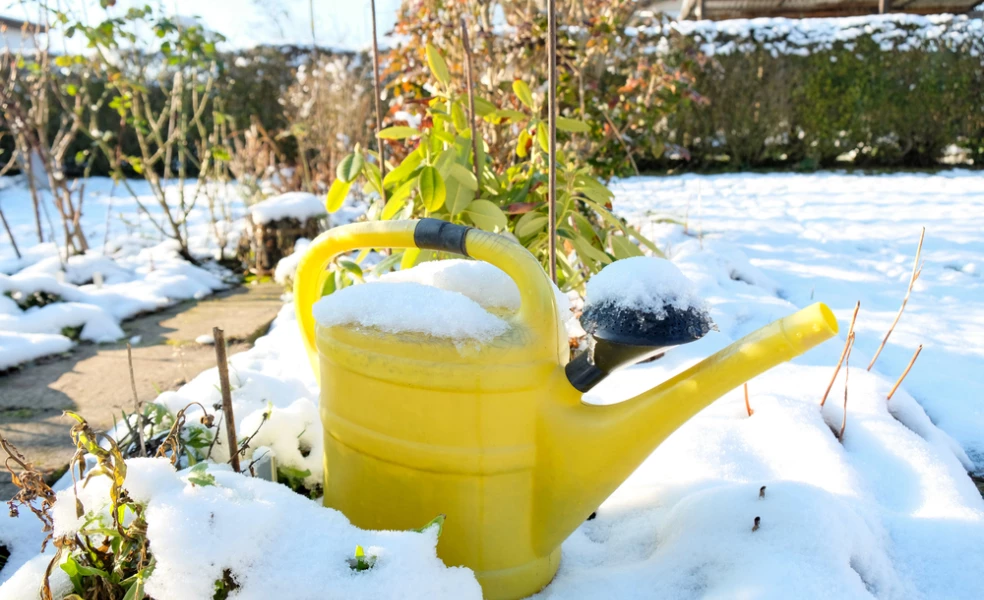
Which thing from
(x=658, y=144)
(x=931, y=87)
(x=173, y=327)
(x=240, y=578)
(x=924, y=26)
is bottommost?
(x=173, y=327)

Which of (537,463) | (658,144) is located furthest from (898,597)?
(658,144)

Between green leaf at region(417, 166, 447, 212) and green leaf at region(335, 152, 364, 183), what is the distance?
0.53ft

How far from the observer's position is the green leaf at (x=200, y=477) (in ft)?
2.21

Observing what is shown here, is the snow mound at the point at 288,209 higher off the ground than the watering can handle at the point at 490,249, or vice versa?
the watering can handle at the point at 490,249

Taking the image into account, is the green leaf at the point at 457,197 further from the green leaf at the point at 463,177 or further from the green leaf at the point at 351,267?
the green leaf at the point at 351,267

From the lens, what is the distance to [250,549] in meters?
0.65

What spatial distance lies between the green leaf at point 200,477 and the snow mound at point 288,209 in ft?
9.56

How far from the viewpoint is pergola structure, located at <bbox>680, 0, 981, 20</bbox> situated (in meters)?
10.4

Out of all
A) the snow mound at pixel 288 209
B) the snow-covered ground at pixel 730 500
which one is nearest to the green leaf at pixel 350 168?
the snow-covered ground at pixel 730 500

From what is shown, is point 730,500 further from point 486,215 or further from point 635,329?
point 486,215

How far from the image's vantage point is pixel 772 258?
118 inches

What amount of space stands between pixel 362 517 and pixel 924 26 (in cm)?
767

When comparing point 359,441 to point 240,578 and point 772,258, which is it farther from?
point 772,258

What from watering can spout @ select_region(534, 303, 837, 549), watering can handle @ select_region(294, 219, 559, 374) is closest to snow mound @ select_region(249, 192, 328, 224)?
watering can handle @ select_region(294, 219, 559, 374)
